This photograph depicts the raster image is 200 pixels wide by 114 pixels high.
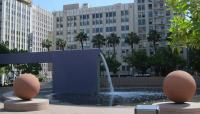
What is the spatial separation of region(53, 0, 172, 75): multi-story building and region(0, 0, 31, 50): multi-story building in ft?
64.8

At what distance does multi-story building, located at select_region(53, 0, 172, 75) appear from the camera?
121m

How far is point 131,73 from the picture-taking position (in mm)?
116812

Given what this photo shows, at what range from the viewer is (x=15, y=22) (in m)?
150

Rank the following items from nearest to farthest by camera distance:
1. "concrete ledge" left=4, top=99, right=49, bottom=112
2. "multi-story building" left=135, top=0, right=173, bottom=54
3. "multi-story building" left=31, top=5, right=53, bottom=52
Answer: "concrete ledge" left=4, top=99, right=49, bottom=112, "multi-story building" left=135, top=0, right=173, bottom=54, "multi-story building" left=31, top=5, right=53, bottom=52

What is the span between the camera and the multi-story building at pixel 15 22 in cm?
14075

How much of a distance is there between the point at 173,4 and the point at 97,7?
12606cm

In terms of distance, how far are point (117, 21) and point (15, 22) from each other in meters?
48.4

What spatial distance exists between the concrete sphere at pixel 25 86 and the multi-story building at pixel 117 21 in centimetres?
9714

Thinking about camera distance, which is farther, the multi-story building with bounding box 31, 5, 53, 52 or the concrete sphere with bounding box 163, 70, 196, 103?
the multi-story building with bounding box 31, 5, 53, 52

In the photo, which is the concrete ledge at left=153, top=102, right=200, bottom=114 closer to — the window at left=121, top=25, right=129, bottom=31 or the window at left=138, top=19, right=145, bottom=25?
the window at left=138, top=19, right=145, bottom=25

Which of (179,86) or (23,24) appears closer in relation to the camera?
(179,86)

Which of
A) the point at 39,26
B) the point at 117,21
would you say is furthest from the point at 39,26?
the point at 117,21

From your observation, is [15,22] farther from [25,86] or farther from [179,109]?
[179,109]

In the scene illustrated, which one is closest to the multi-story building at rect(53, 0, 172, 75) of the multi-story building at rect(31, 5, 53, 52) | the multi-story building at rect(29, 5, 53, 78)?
the multi-story building at rect(29, 5, 53, 78)
